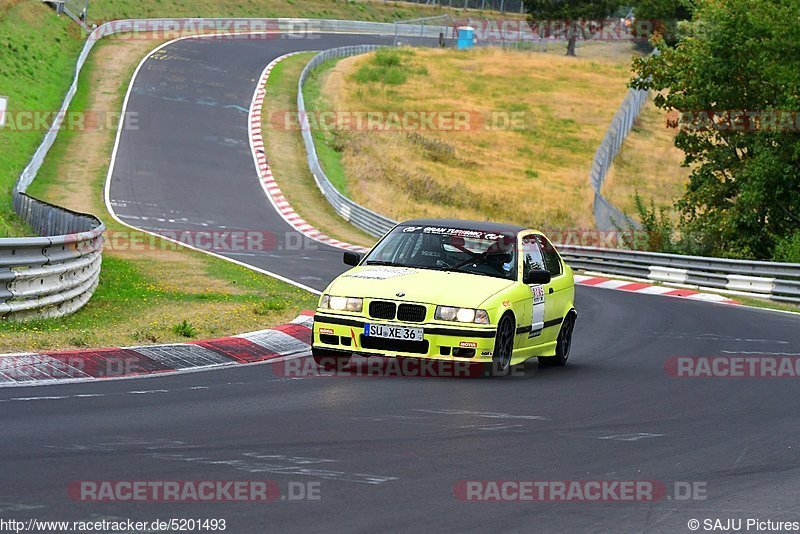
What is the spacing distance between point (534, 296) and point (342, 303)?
216 centimetres

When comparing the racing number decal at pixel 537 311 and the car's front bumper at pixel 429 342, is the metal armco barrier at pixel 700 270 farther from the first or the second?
the car's front bumper at pixel 429 342

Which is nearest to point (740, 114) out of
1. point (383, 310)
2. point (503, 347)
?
point (503, 347)

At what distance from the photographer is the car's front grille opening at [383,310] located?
11672 mm

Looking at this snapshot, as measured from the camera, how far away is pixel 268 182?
43406 millimetres

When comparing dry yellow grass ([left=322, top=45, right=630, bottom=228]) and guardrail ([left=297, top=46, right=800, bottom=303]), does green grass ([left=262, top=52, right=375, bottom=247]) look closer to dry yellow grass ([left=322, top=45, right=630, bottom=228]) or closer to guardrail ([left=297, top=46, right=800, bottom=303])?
guardrail ([left=297, top=46, right=800, bottom=303])

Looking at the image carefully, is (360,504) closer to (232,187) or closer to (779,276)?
(779,276)

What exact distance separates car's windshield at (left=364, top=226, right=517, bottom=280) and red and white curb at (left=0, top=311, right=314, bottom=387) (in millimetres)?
1591

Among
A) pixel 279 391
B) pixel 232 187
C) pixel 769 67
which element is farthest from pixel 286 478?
pixel 232 187

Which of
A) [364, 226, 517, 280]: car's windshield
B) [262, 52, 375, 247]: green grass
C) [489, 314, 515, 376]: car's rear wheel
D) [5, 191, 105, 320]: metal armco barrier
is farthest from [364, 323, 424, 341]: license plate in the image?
[262, 52, 375, 247]: green grass

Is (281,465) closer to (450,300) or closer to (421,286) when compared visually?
(450,300)

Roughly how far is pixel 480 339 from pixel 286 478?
4736 millimetres

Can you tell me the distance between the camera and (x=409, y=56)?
81625 mm

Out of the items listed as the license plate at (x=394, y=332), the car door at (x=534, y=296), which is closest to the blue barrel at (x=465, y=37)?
the car door at (x=534, y=296)

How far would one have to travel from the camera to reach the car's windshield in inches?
502
